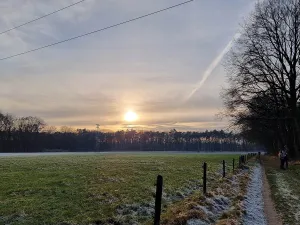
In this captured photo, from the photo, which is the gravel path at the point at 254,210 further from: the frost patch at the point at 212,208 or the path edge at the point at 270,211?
the frost patch at the point at 212,208

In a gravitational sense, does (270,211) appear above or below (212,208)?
below

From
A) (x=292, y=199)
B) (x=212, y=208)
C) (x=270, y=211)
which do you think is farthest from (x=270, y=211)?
(x=292, y=199)

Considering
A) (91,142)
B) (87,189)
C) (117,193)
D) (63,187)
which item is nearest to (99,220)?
(117,193)

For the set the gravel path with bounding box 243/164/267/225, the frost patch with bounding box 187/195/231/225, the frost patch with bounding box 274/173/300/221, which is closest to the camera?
the frost patch with bounding box 187/195/231/225

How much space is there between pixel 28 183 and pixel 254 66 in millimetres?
28864

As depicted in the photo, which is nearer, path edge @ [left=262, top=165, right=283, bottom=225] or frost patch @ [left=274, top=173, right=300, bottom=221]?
path edge @ [left=262, top=165, right=283, bottom=225]

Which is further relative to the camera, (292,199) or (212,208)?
(292,199)

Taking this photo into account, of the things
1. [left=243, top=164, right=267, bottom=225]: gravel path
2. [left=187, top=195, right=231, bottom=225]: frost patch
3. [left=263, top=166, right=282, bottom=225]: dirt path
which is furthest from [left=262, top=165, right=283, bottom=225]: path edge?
[left=187, top=195, right=231, bottom=225]: frost patch

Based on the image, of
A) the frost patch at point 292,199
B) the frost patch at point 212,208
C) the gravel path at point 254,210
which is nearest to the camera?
the frost patch at point 212,208

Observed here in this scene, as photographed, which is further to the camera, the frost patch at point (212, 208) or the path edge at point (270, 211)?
the path edge at point (270, 211)

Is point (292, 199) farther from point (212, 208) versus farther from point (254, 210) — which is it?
point (212, 208)

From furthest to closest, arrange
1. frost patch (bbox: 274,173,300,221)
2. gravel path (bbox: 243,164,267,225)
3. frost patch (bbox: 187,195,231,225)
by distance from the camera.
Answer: frost patch (bbox: 274,173,300,221) < gravel path (bbox: 243,164,267,225) < frost patch (bbox: 187,195,231,225)

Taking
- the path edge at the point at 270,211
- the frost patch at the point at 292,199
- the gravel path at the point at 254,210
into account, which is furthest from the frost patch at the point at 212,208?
the frost patch at the point at 292,199

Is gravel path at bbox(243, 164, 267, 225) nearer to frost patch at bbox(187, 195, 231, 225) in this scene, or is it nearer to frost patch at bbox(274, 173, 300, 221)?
frost patch at bbox(187, 195, 231, 225)
